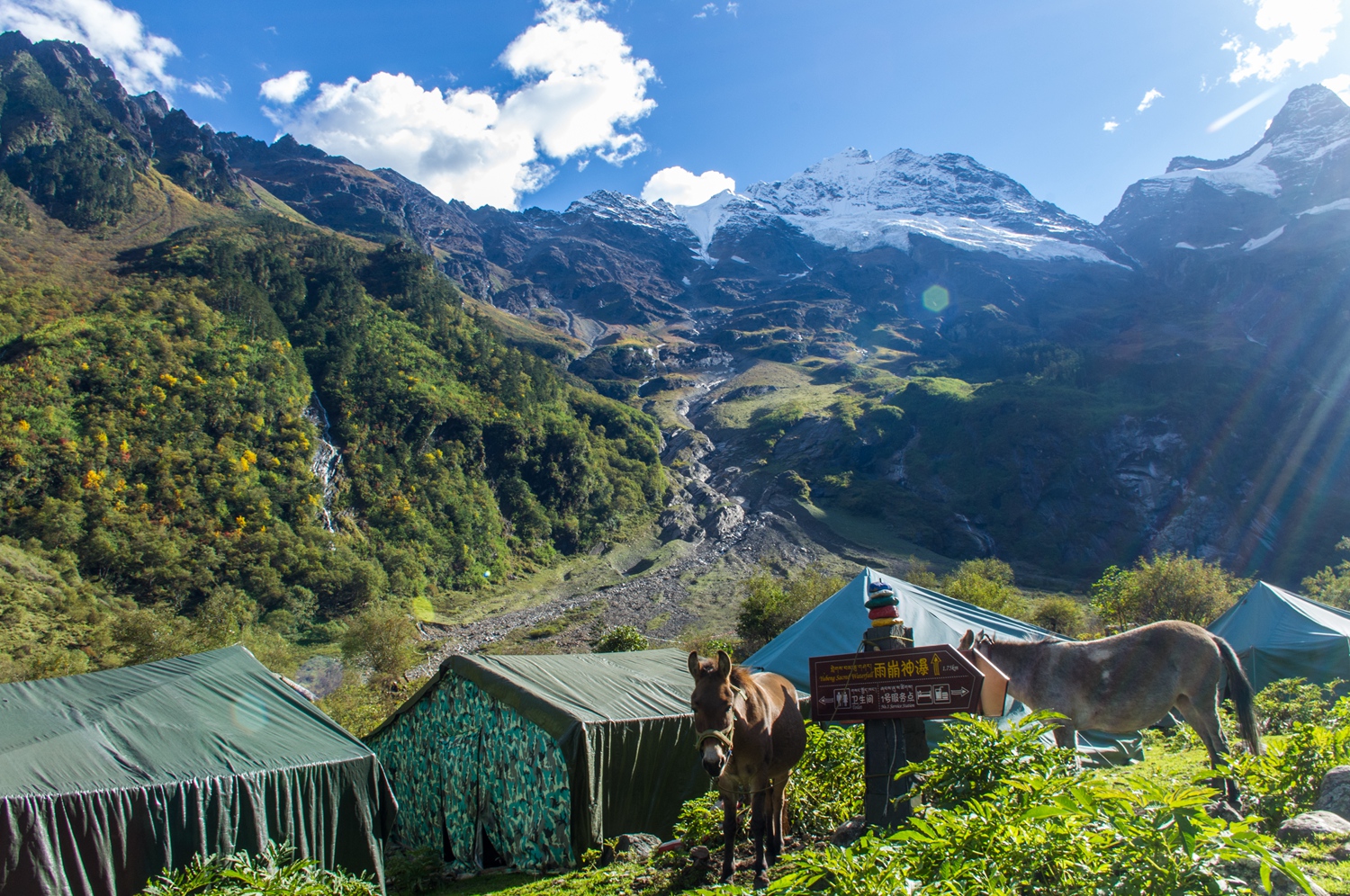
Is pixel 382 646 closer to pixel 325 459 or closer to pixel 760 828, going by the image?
pixel 325 459

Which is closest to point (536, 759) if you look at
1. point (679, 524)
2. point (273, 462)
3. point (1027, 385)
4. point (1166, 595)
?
point (1166, 595)

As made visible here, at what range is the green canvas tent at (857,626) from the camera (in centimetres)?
1265

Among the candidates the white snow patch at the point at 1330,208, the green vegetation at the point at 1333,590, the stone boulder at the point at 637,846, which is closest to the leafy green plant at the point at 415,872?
the stone boulder at the point at 637,846

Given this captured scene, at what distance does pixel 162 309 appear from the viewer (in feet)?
212

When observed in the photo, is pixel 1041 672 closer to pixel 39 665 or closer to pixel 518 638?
pixel 39 665

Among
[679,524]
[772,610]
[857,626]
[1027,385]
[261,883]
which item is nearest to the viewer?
[261,883]

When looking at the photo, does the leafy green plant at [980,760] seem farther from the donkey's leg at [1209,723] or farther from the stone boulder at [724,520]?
the stone boulder at [724,520]

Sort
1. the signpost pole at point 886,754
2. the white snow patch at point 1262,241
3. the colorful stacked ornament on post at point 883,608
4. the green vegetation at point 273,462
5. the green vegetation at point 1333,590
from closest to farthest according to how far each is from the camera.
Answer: the signpost pole at point 886,754 → the colorful stacked ornament on post at point 883,608 → the green vegetation at point 1333,590 → the green vegetation at point 273,462 → the white snow patch at point 1262,241

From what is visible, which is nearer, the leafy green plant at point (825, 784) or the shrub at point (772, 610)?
the leafy green plant at point (825, 784)

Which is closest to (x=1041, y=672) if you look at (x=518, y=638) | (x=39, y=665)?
(x=39, y=665)

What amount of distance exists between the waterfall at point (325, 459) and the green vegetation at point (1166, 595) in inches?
2300

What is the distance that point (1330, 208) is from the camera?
517 feet

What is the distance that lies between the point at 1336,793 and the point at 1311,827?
78cm

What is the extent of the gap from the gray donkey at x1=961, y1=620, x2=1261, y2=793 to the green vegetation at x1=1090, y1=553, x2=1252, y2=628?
24925 millimetres
